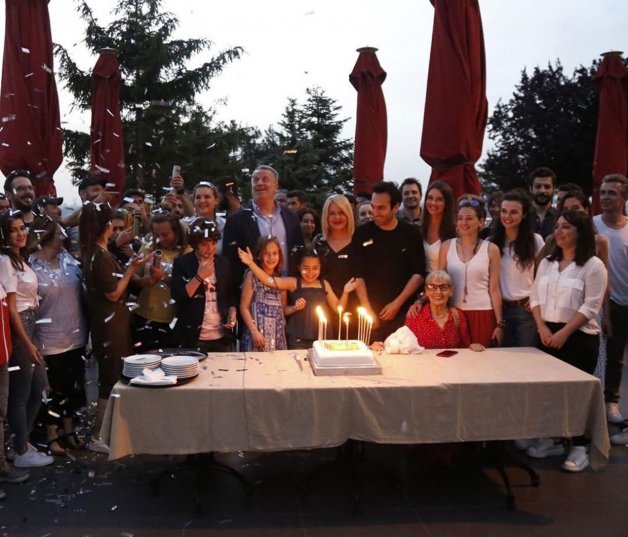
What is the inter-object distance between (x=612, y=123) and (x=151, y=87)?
45.0 ft

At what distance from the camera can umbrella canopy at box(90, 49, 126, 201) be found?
7.56m

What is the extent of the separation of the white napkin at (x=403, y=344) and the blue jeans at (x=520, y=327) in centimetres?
97

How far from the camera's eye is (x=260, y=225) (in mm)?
5102

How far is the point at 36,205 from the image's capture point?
544cm

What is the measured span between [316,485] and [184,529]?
0.95m

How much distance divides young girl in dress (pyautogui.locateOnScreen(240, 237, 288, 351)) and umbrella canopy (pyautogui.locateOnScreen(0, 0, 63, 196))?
111 inches

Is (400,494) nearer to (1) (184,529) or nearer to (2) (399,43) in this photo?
(1) (184,529)

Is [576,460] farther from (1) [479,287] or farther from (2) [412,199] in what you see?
(2) [412,199]

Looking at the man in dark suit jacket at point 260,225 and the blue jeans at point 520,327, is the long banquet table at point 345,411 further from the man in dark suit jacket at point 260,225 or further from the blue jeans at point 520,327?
the man in dark suit jacket at point 260,225

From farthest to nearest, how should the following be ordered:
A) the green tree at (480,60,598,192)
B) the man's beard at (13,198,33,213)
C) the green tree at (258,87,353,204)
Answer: the green tree at (258,87,353,204), the green tree at (480,60,598,192), the man's beard at (13,198,33,213)

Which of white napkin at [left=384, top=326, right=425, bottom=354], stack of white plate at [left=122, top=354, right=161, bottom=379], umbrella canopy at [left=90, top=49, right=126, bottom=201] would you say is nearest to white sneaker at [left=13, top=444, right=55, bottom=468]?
stack of white plate at [left=122, top=354, right=161, bottom=379]

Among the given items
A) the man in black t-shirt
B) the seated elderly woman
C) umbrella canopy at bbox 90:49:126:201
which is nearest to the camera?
the seated elderly woman

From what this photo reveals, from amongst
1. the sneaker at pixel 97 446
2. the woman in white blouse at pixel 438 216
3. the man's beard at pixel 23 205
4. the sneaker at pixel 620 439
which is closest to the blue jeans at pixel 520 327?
the woman in white blouse at pixel 438 216

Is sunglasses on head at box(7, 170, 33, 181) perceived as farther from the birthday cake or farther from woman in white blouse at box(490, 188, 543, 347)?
woman in white blouse at box(490, 188, 543, 347)
